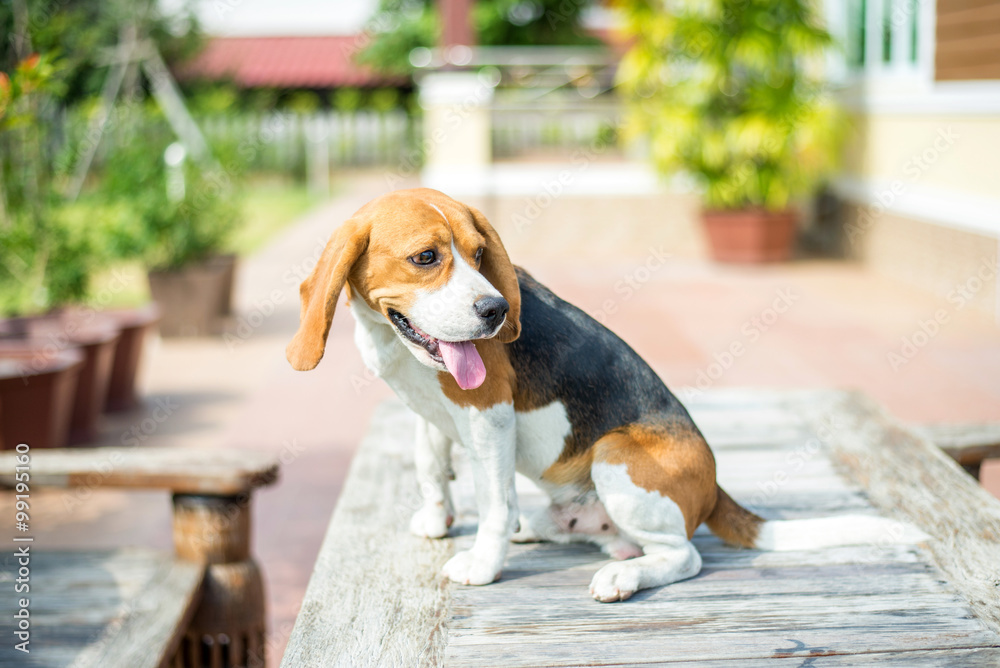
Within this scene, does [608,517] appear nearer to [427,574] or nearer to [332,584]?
[427,574]

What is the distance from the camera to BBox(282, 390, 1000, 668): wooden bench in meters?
1.91

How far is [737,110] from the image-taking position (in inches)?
377

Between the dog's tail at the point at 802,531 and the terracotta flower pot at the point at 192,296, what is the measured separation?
5.67m

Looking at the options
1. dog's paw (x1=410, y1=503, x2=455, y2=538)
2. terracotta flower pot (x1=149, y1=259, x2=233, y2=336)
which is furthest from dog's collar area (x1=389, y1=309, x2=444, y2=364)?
terracotta flower pot (x1=149, y1=259, x2=233, y2=336)

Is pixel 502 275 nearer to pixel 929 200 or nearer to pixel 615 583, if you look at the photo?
pixel 615 583

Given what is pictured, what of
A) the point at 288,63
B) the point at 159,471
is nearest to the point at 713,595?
the point at 159,471

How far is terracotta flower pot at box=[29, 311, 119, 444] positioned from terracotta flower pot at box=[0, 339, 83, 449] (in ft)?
0.80

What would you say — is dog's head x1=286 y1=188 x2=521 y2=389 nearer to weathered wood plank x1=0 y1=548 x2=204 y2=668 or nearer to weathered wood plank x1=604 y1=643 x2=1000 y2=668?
weathered wood plank x1=604 y1=643 x2=1000 y2=668

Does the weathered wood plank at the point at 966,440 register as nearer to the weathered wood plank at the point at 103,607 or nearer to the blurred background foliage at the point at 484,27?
the weathered wood plank at the point at 103,607

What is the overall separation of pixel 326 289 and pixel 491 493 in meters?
0.62

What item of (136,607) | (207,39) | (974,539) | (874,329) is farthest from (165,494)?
(207,39)

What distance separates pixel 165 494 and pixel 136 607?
2067 millimetres

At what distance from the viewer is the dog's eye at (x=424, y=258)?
1888mm

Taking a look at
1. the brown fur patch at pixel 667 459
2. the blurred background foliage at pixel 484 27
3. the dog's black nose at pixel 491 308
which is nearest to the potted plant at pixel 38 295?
the dog's black nose at pixel 491 308
